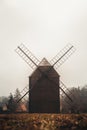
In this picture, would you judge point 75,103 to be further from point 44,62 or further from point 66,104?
point 66,104

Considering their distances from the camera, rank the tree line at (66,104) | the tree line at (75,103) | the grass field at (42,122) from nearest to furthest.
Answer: the grass field at (42,122)
the tree line at (75,103)
the tree line at (66,104)

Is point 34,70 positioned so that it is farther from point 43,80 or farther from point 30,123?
point 30,123

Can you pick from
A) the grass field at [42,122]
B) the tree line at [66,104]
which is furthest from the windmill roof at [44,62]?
the grass field at [42,122]

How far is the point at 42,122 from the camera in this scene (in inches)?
435

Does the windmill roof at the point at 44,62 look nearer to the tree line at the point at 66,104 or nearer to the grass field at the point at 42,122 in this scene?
the tree line at the point at 66,104

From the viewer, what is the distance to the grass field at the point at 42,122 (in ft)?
34.8

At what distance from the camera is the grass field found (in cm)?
1060

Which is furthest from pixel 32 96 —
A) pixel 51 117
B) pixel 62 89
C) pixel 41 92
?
pixel 51 117

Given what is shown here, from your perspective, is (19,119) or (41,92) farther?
(41,92)

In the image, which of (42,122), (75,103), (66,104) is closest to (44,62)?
(75,103)

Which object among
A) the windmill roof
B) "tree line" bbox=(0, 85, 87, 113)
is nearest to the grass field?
"tree line" bbox=(0, 85, 87, 113)

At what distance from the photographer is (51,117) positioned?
1119 centimetres

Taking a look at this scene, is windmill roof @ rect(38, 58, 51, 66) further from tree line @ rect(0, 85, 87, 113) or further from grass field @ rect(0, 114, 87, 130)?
grass field @ rect(0, 114, 87, 130)

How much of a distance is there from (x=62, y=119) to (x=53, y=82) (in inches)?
740
